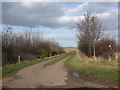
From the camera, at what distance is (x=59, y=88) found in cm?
718

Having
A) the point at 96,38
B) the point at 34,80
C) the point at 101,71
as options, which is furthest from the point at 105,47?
the point at 34,80

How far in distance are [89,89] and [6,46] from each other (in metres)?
15.6

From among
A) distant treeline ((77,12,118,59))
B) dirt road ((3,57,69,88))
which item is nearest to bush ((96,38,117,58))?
distant treeline ((77,12,118,59))

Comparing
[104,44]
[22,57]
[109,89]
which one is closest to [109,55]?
[104,44]

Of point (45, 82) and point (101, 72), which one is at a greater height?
point (101, 72)

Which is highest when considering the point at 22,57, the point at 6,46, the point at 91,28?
the point at 91,28

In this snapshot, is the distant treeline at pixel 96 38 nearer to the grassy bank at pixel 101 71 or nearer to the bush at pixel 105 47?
the bush at pixel 105 47

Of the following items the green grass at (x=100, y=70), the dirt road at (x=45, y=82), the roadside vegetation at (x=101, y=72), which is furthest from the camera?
the green grass at (x=100, y=70)

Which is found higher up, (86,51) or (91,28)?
(91,28)

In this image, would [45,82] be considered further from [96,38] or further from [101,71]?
[96,38]

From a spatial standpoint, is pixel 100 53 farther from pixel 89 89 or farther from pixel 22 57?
pixel 89 89

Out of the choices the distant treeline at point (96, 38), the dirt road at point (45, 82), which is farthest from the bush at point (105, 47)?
the dirt road at point (45, 82)

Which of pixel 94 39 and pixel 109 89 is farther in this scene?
pixel 94 39

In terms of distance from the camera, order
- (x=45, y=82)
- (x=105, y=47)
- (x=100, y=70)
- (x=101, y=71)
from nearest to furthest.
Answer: (x=45, y=82), (x=101, y=71), (x=100, y=70), (x=105, y=47)
